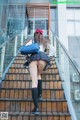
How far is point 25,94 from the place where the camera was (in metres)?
4.67

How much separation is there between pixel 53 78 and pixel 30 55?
4.90 feet

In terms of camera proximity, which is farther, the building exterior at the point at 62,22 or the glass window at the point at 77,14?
the glass window at the point at 77,14

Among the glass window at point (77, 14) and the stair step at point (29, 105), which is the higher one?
the glass window at point (77, 14)

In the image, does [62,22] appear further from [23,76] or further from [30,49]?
[30,49]

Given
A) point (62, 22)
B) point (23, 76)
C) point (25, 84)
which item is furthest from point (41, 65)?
point (62, 22)

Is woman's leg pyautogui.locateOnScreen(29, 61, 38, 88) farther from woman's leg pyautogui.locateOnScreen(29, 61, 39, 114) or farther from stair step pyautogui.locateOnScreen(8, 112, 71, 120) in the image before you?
stair step pyautogui.locateOnScreen(8, 112, 71, 120)

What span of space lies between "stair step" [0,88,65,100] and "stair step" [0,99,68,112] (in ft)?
1.17

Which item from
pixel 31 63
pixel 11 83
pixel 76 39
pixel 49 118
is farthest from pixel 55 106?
pixel 76 39

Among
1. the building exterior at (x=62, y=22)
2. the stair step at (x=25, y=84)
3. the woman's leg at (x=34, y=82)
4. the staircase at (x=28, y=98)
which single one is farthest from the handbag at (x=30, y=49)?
the building exterior at (x=62, y=22)

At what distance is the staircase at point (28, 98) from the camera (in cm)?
379

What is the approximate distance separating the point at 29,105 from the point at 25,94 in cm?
45

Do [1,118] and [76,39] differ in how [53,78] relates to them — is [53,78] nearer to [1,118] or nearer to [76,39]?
[1,118]

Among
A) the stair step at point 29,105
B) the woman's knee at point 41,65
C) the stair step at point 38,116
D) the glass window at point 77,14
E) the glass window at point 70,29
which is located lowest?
the stair step at point 38,116

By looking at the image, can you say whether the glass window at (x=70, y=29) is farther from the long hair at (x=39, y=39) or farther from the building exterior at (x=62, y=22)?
the long hair at (x=39, y=39)
